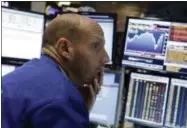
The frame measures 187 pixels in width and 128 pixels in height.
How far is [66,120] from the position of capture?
92 centimetres

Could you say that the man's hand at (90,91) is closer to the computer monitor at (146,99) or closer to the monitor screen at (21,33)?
the computer monitor at (146,99)

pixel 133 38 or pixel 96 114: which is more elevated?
pixel 133 38

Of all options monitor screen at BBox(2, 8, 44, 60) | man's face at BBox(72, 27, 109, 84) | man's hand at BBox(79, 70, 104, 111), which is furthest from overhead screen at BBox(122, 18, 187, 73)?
man's face at BBox(72, 27, 109, 84)

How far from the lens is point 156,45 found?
6.60ft

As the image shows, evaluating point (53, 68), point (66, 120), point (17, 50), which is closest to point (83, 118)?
point (66, 120)

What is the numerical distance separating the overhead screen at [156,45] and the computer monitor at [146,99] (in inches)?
2.8

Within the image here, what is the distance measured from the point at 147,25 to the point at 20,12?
78cm

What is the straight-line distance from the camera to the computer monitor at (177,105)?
1.92 m

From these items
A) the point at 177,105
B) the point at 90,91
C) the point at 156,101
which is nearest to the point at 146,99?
the point at 156,101

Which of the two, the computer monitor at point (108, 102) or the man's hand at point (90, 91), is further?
the computer monitor at point (108, 102)

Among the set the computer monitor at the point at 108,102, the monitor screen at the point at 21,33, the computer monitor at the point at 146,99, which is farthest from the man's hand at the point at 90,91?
the monitor screen at the point at 21,33

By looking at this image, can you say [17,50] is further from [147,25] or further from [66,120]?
[66,120]

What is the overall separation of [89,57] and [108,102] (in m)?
1.08

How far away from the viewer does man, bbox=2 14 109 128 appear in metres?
0.92
